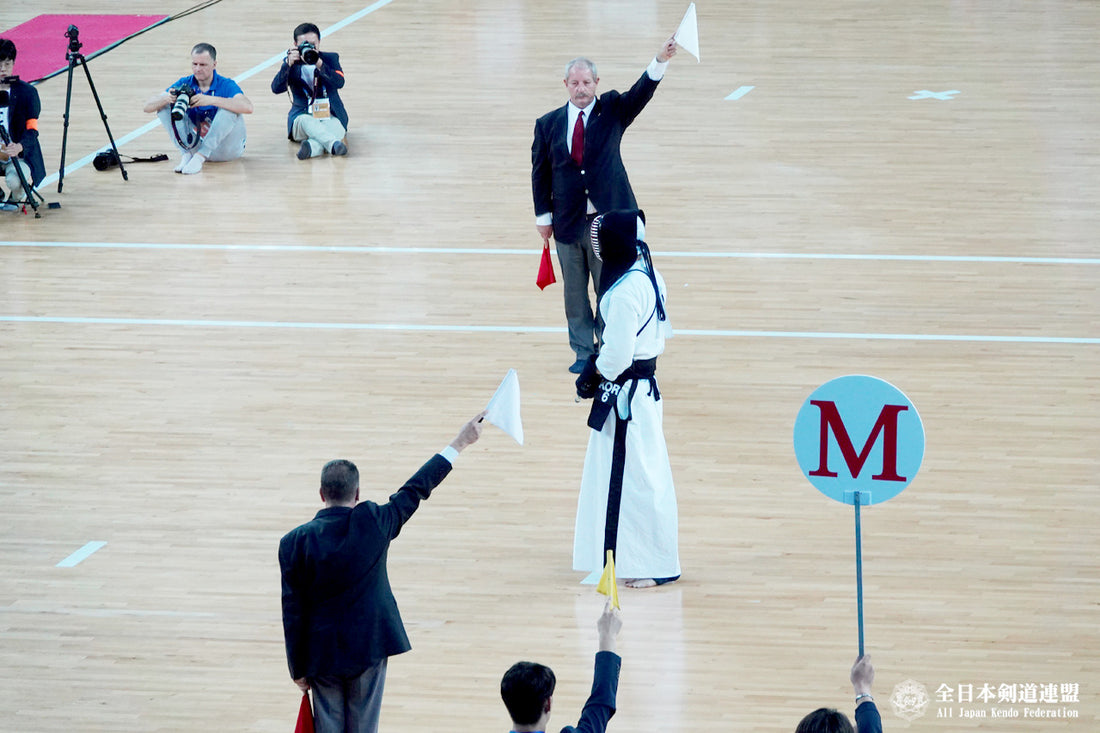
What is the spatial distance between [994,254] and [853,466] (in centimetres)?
740

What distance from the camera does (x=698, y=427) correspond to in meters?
9.85

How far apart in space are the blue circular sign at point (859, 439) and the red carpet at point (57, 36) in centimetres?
1635

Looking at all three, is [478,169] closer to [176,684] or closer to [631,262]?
[631,262]

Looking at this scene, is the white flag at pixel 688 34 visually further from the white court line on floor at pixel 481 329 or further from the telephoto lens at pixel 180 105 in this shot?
the telephoto lens at pixel 180 105

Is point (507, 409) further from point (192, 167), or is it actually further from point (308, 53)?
point (308, 53)

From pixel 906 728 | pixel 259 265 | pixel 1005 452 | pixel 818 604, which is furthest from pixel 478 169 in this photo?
pixel 906 728

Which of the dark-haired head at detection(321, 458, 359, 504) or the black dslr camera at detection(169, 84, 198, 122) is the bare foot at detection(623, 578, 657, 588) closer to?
the dark-haired head at detection(321, 458, 359, 504)

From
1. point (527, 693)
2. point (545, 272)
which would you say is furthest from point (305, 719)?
point (545, 272)

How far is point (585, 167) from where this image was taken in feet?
34.0

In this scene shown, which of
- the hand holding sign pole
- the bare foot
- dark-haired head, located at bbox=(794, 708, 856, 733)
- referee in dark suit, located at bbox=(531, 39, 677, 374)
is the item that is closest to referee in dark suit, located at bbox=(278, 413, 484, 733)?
the hand holding sign pole

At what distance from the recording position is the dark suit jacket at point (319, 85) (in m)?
16.1

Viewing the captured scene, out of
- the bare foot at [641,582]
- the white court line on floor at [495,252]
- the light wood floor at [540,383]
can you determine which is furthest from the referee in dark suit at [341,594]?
the white court line on floor at [495,252]

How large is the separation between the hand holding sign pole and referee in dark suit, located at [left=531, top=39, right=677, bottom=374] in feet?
15.5

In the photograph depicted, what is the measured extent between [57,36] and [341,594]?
18507 mm
